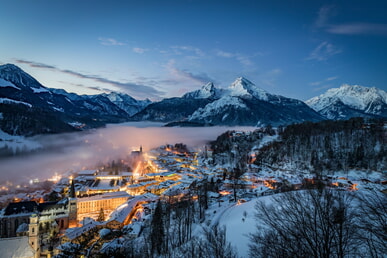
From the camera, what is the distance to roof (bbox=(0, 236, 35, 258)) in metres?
19.0

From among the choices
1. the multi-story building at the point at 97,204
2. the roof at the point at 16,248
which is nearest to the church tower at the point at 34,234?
the roof at the point at 16,248

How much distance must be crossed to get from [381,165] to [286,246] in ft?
178

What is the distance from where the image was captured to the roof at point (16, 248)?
19047 mm

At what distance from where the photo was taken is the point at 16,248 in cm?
1967

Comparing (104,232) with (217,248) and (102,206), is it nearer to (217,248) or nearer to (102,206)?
(102,206)

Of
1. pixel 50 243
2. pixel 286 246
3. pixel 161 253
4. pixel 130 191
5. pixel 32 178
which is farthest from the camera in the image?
pixel 32 178

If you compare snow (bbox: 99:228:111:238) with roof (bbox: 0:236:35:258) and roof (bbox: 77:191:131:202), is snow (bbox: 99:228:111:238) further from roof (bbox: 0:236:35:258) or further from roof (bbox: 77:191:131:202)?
roof (bbox: 77:191:131:202)

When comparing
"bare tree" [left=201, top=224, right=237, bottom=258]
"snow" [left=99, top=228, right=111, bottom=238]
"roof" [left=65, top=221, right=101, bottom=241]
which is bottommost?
"roof" [left=65, top=221, right=101, bottom=241]

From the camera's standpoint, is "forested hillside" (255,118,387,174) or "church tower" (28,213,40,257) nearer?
"church tower" (28,213,40,257)

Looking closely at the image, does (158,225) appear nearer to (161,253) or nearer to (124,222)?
(161,253)

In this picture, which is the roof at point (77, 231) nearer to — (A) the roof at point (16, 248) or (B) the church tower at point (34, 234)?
(B) the church tower at point (34, 234)

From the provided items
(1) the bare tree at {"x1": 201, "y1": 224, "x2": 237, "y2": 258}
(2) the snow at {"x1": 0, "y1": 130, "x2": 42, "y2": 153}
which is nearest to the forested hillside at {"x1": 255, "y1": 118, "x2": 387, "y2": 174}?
(1) the bare tree at {"x1": 201, "y1": 224, "x2": 237, "y2": 258}

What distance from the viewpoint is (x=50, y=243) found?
2517 cm

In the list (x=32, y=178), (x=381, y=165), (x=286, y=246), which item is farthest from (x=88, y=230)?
(x=381, y=165)
